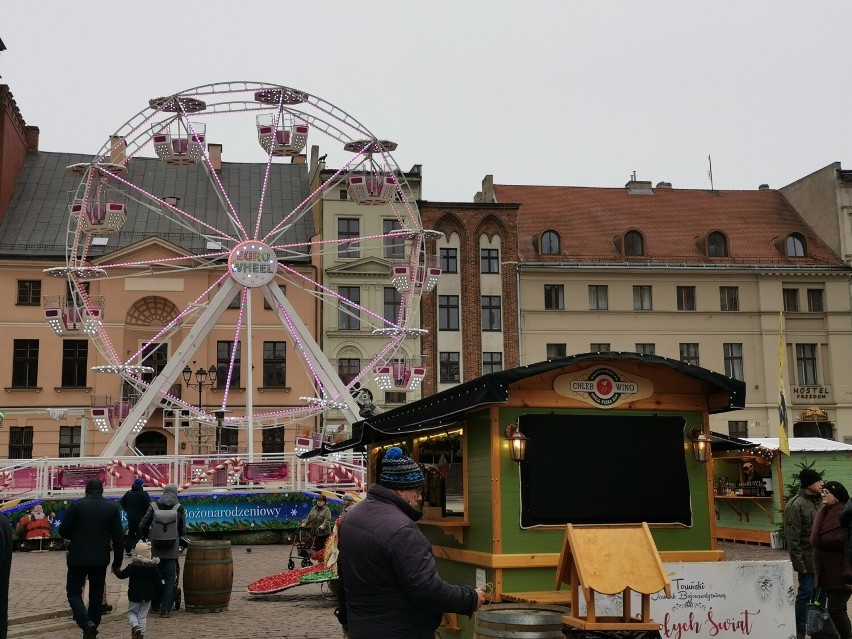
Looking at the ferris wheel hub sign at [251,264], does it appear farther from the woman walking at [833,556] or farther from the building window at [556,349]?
the woman walking at [833,556]

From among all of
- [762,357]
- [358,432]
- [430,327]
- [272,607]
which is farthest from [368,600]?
[762,357]

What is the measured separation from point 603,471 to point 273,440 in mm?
37146

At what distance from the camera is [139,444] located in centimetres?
4644

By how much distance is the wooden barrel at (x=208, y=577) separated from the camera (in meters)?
15.5

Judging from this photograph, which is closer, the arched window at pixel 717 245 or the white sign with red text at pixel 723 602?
the white sign with red text at pixel 723 602

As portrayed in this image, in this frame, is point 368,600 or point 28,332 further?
point 28,332

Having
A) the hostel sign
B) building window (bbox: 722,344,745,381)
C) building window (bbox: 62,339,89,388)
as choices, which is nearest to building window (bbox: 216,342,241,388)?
building window (bbox: 62,339,89,388)

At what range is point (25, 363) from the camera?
45469mm

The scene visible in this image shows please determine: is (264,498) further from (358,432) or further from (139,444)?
(139,444)

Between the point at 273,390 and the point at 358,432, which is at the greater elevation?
the point at 273,390

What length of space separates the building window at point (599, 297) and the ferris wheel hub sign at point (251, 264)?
831 inches

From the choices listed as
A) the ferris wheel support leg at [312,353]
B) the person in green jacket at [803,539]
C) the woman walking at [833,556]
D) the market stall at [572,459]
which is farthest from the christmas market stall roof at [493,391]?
the ferris wheel support leg at [312,353]

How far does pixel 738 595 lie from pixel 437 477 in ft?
13.8

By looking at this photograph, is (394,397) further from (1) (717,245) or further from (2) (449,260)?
(1) (717,245)
